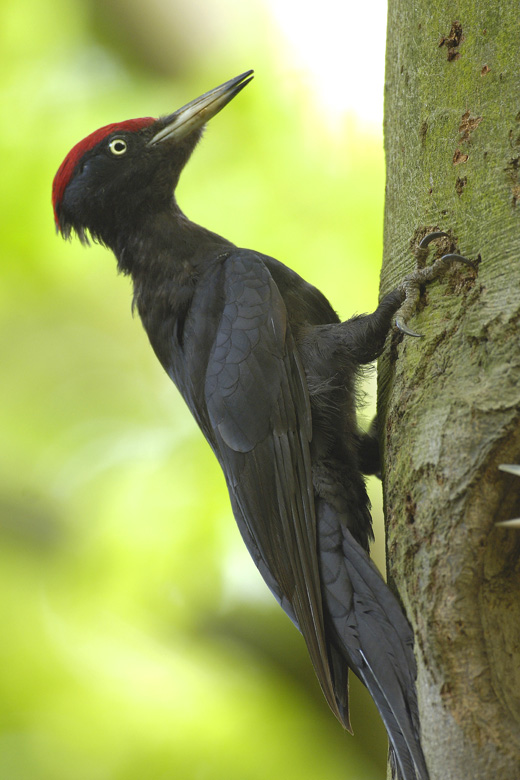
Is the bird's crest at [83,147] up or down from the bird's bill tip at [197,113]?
down

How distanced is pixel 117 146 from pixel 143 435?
1.37 meters

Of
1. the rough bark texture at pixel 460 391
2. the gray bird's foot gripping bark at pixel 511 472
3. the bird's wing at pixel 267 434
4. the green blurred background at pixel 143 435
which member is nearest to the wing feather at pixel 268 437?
the bird's wing at pixel 267 434

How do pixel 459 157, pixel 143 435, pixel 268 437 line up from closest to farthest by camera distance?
1. pixel 459 157
2. pixel 268 437
3. pixel 143 435

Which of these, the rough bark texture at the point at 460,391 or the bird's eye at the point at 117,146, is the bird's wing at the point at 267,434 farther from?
the bird's eye at the point at 117,146

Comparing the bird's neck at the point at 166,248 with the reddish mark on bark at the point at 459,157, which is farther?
the bird's neck at the point at 166,248

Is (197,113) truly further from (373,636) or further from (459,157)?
(373,636)

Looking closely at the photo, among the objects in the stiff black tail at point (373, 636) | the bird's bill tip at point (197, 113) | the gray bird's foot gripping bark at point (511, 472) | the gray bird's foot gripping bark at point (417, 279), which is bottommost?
the stiff black tail at point (373, 636)

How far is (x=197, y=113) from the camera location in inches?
97.2

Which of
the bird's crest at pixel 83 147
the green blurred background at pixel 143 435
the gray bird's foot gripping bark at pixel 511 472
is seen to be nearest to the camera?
the gray bird's foot gripping bark at pixel 511 472

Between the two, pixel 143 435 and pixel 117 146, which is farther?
pixel 143 435

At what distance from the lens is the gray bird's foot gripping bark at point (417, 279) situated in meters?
1.59

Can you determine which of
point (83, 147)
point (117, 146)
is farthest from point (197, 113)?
point (83, 147)

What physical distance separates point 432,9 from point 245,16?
2.17m

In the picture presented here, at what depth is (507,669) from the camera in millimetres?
1275
